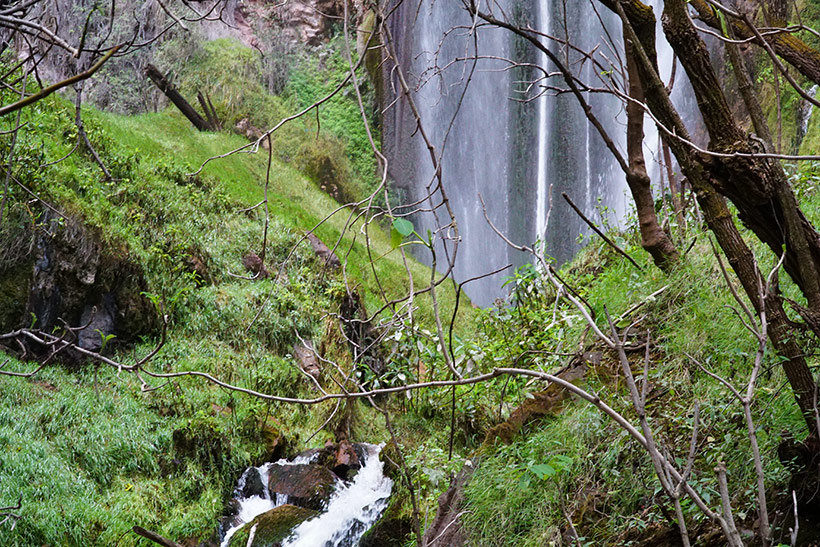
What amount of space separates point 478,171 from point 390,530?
10.3 metres

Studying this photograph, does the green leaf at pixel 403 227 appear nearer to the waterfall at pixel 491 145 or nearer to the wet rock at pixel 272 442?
the wet rock at pixel 272 442

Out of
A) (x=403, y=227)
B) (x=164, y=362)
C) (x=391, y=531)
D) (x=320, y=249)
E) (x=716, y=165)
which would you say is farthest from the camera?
(x=320, y=249)

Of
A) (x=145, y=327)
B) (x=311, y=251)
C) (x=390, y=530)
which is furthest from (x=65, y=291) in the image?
(x=390, y=530)

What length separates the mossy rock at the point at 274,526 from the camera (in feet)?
15.7

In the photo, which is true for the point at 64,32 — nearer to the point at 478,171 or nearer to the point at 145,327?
the point at 145,327

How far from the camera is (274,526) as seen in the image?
4.89m

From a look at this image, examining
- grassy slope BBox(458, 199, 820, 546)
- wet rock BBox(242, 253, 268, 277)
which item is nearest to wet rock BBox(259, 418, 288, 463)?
wet rock BBox(242, 253, 268, 277)

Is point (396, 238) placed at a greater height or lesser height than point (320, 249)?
lesser

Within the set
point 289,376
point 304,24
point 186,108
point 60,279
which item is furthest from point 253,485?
point 304,24

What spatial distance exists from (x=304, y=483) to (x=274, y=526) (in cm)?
60

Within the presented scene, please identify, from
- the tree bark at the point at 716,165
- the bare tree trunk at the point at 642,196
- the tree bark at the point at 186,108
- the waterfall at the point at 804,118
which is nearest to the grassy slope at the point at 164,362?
the tree bark at the point at 186,108

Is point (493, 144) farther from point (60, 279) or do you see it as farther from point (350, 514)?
point (350, 514)

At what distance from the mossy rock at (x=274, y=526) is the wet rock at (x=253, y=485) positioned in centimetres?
50

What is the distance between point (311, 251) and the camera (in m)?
8.98
